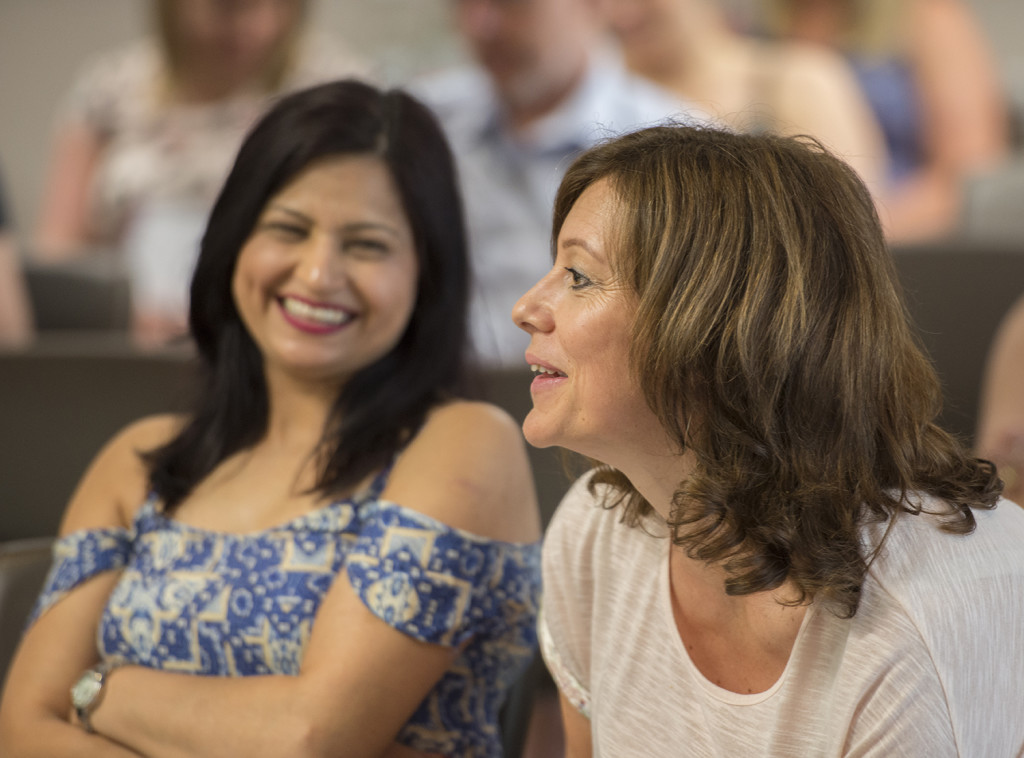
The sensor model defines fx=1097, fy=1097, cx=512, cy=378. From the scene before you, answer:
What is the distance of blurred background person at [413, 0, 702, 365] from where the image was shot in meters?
3.06

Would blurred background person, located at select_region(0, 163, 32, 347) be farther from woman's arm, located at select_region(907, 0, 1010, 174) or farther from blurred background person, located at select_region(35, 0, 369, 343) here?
woman's arm, located at select_region(907, 0, 1010, 174)

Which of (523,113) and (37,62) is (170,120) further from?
(523,113)

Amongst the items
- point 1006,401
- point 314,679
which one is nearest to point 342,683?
point 314,679

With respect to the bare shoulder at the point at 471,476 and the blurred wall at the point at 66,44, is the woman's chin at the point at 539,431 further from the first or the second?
the blurred wall at the point at 66,44

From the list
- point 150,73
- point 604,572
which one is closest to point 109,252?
point 150,73

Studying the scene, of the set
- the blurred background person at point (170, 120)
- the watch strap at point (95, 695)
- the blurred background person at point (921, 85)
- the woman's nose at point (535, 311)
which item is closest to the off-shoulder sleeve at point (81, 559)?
the watch strap at point (95, 695)

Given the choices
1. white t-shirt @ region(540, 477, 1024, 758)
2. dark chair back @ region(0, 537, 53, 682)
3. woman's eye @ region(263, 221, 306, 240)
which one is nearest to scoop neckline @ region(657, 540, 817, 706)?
white t-shirt @ region(540, 477, 1024, 758)

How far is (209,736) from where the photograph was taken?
3.79ft

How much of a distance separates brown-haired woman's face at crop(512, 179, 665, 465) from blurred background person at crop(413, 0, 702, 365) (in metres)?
1.84

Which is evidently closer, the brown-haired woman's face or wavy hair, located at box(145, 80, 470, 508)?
the brown-haired woman's face

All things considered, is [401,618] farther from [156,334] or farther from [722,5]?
[722,5]

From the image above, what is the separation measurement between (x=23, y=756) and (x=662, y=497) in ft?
2.68

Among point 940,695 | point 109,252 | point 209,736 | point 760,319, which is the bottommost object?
point 109,252

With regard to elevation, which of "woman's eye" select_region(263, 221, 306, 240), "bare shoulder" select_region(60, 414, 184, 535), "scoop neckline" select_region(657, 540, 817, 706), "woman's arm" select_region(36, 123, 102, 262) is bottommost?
"woman's arm" select_region(36, 123, 102, 262)
